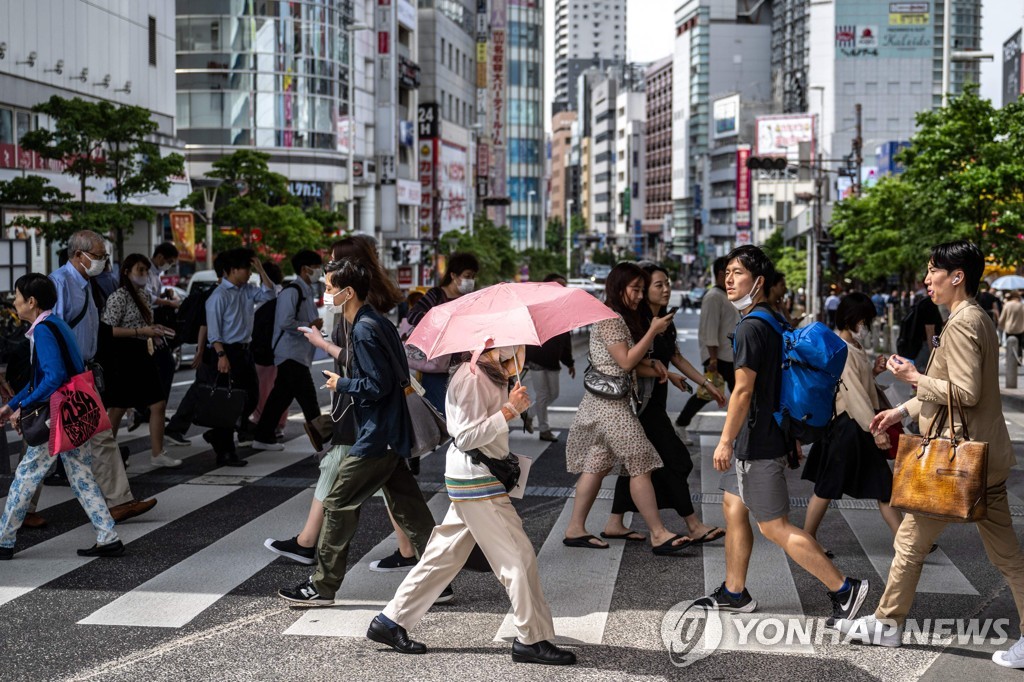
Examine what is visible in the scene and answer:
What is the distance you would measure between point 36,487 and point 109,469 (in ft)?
2.91

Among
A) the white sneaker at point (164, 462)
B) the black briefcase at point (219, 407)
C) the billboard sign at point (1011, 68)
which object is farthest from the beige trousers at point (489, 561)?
the billboard sign at point (1011, 68)

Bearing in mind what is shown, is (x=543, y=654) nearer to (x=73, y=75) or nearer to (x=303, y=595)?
(x=303, y=595)

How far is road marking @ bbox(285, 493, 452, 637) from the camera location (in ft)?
19.7

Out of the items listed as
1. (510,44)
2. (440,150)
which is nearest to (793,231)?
(440,150)

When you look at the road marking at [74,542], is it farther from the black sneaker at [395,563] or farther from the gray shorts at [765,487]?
the gray shorts at [765,487]

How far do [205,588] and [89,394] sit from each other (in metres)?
1.50

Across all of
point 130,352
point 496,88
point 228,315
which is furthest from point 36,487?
point 496,88

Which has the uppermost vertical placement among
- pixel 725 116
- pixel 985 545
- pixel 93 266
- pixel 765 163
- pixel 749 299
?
pixel 725 116

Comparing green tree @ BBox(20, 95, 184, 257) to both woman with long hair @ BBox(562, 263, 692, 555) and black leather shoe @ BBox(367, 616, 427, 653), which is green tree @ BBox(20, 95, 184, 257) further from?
black leather shoe @ BBox(367, 616, 427, 653)

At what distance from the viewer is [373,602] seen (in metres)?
6.51

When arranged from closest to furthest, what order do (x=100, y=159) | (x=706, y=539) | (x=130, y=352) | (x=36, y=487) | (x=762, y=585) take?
(x=762, y=585)
(x=36, y=487)
(x=706, y=539)
(x=130, y=352)
(x=100, y=159)

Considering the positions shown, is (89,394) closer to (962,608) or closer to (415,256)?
(962,608)

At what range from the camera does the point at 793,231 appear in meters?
87.5

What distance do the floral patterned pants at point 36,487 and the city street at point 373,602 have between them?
0.18 meters
